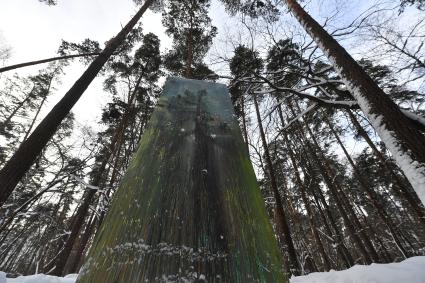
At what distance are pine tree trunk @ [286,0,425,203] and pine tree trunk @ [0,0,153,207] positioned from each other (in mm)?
4541

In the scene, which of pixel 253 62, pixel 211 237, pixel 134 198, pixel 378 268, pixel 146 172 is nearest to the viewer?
pixel 211 237

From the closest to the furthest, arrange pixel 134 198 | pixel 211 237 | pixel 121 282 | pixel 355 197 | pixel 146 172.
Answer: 1. pixel 121 282
2. pixel 211 237
3. pixel 134 198
4. pixel 146 172
5. pixel 355 197

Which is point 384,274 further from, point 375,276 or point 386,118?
point 386,118

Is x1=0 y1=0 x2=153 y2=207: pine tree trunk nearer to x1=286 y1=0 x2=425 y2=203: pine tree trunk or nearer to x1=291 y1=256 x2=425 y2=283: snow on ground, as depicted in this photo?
x1=286 y1=0 x2=425 y2=203: pine tree trunk

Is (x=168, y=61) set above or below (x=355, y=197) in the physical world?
above

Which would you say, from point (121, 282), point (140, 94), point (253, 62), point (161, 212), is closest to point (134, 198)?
point (161, 212)

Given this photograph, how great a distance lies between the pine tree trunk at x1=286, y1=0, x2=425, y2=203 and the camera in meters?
2.26

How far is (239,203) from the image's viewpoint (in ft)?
3.27

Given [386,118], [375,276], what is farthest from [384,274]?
[386,118]

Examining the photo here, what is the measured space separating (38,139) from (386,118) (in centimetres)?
497

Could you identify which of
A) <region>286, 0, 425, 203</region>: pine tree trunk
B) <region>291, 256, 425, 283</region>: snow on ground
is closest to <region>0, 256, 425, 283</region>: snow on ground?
<region>291, 256, 425, 283</region>: snow on ground

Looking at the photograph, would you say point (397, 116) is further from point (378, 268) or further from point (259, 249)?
point (259, 249)

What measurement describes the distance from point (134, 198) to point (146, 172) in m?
0.16

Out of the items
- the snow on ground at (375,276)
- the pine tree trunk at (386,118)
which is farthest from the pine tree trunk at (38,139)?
the pine tree trunk at (386,118)
